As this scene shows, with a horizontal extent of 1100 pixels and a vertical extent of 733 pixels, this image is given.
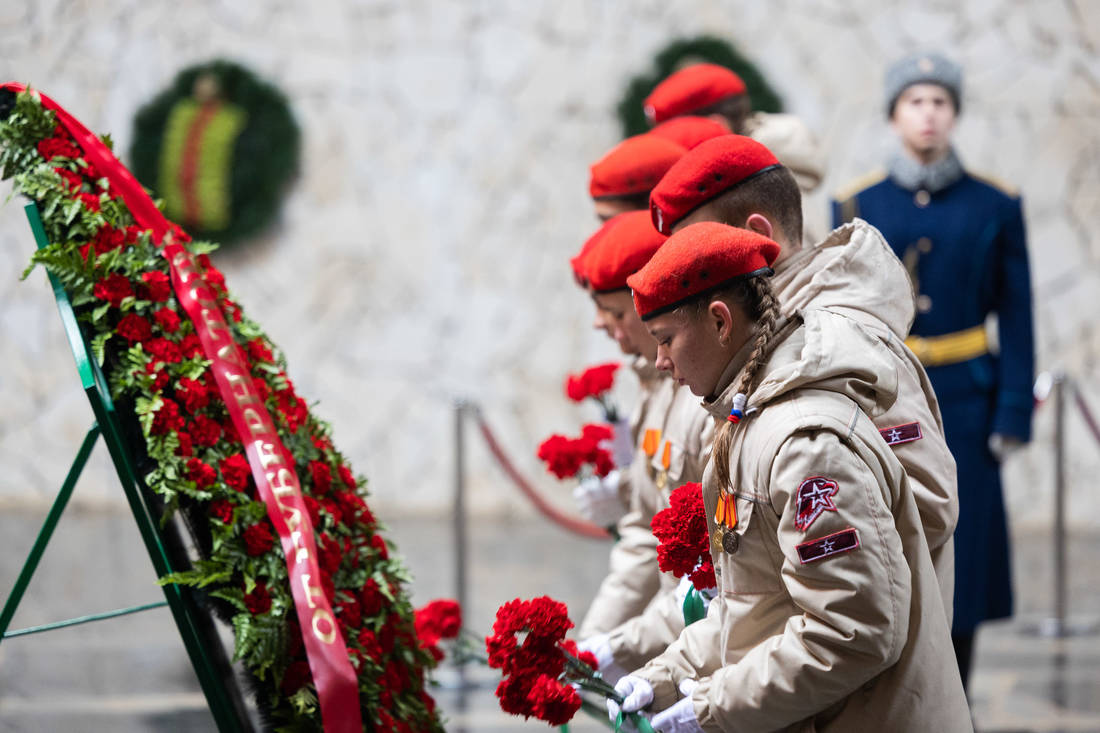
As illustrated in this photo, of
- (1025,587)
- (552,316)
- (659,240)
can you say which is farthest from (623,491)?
(552,316)

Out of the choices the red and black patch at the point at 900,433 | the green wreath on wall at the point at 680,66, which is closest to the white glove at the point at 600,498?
the red and black patch at the point at 900,433

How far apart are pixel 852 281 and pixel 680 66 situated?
5644 millimetres

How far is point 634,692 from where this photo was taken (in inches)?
76.6

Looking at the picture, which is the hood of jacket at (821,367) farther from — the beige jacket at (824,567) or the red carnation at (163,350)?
the red carnation at (163,350)

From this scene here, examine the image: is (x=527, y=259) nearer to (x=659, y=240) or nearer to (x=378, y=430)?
(x=378, y=430)

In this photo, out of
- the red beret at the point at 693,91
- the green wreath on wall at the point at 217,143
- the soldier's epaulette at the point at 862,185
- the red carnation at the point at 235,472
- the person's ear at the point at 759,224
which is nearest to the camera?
the person's ear at the point at 759,224

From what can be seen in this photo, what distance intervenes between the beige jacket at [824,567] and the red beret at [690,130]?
1.47 m

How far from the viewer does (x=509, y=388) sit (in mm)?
7641

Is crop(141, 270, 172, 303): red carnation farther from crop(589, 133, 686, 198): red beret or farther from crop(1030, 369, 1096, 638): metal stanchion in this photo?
crop(1030, 369, 1096, 638): metal stanchion

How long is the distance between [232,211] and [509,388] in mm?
1958

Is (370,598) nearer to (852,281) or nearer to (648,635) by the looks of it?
(648,635)

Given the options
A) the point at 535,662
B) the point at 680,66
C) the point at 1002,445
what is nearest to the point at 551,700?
the point at 535,662

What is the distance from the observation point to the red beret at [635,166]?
3.03 m

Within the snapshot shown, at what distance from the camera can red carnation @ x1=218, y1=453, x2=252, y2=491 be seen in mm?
2461
